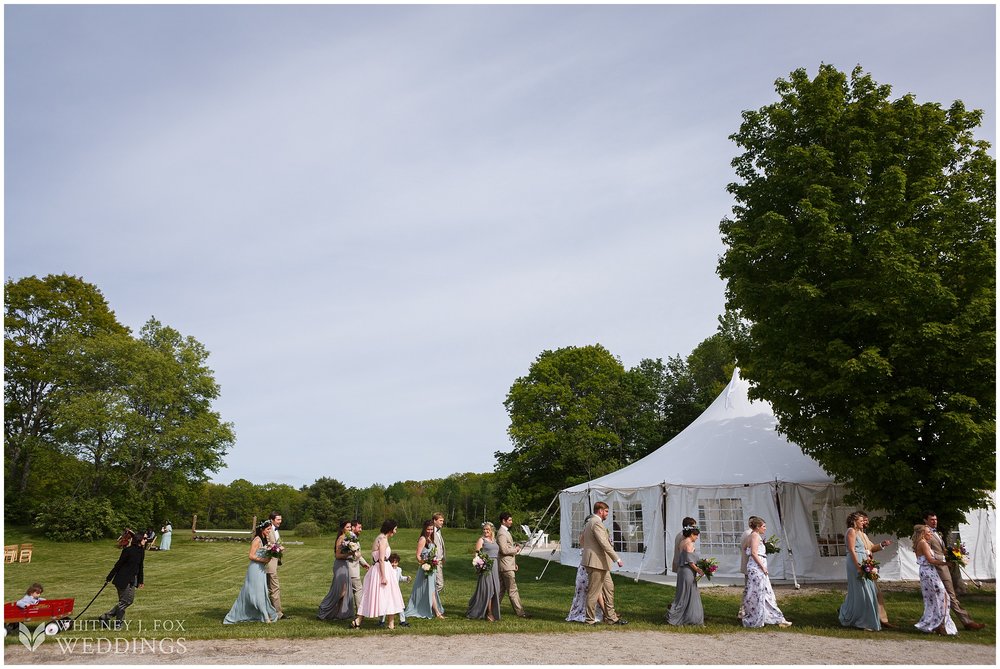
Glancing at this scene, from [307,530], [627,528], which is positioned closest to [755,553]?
[627,528]

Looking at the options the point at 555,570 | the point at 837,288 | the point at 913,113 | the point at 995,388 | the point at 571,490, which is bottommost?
the point at 555,570

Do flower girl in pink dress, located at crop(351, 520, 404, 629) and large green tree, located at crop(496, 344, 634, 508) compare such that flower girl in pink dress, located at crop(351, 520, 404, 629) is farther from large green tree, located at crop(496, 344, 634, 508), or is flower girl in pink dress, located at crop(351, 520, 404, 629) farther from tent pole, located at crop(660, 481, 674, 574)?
large green tree, located at crop(496, 344, 634, 508)

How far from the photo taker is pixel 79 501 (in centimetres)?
3102

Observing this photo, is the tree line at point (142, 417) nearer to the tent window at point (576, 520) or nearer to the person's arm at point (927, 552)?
the tent window at point (576, 520)

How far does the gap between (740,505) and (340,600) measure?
10342 millimetres

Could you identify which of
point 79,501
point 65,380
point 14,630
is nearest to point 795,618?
point 14,630

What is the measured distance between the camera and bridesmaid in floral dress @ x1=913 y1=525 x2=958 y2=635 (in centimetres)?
932

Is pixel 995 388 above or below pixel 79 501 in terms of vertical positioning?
above

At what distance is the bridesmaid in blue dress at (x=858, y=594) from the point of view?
9.67m

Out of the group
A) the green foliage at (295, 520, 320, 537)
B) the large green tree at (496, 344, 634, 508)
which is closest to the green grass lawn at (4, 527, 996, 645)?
the large green tree at (496, 344, 634, 508)

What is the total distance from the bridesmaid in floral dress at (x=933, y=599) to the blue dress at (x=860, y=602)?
1.94 ft

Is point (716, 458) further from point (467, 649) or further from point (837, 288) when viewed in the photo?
point (467, 649)

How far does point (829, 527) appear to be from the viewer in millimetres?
16078

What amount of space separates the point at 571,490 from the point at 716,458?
4536mm
